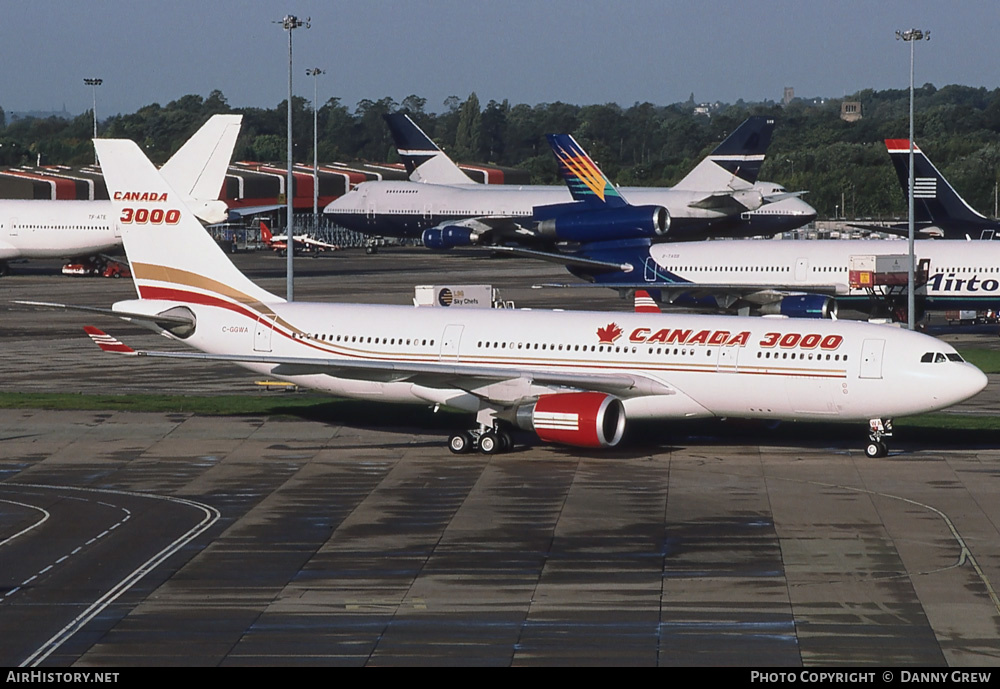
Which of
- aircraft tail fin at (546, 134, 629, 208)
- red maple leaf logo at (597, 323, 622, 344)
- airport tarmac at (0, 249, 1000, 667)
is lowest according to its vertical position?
airport tarmac at (0, 249, 1000, 667)

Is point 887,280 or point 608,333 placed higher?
point 887,280

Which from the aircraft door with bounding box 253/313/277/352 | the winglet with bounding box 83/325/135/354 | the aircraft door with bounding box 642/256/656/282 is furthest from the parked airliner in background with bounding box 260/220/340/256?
the winglet with bounding box 83/325/135/354

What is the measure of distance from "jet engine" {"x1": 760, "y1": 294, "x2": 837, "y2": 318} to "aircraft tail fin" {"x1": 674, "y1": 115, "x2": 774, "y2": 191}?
4009 centimetres

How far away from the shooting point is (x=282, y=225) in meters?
155

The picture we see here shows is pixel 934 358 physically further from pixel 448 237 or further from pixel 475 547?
pixel 448 237

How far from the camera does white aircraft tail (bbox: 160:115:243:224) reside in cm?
9244

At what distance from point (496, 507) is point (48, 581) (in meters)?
10.4

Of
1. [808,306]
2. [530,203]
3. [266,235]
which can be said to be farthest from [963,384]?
[266,235]

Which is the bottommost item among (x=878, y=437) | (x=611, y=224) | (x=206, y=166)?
(x=878, y=437)

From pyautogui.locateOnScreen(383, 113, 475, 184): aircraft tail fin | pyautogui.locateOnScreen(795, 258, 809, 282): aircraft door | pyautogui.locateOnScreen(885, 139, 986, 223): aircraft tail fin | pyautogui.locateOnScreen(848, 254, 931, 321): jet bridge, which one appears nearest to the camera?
pyautogui.locateOnScreen(848, 254, 931, 321): jet bridge

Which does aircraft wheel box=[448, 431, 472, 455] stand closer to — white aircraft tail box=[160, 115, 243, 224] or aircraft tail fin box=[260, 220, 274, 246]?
white aircraft tail box=[160, 115, 243, 224]

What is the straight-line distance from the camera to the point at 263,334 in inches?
1651

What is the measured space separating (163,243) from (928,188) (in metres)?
45.5

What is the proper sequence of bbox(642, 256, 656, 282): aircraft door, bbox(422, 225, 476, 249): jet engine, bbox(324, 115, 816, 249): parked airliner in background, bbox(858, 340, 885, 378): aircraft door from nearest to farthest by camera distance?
bbox(858, 340, 885, 378): aircraft door, bbox(642, 256, 656, 282): aircraft door, bbox(324, 115, 816, 249): parked airliner in background, bbox(422, 225, 476, 249): jet engine
